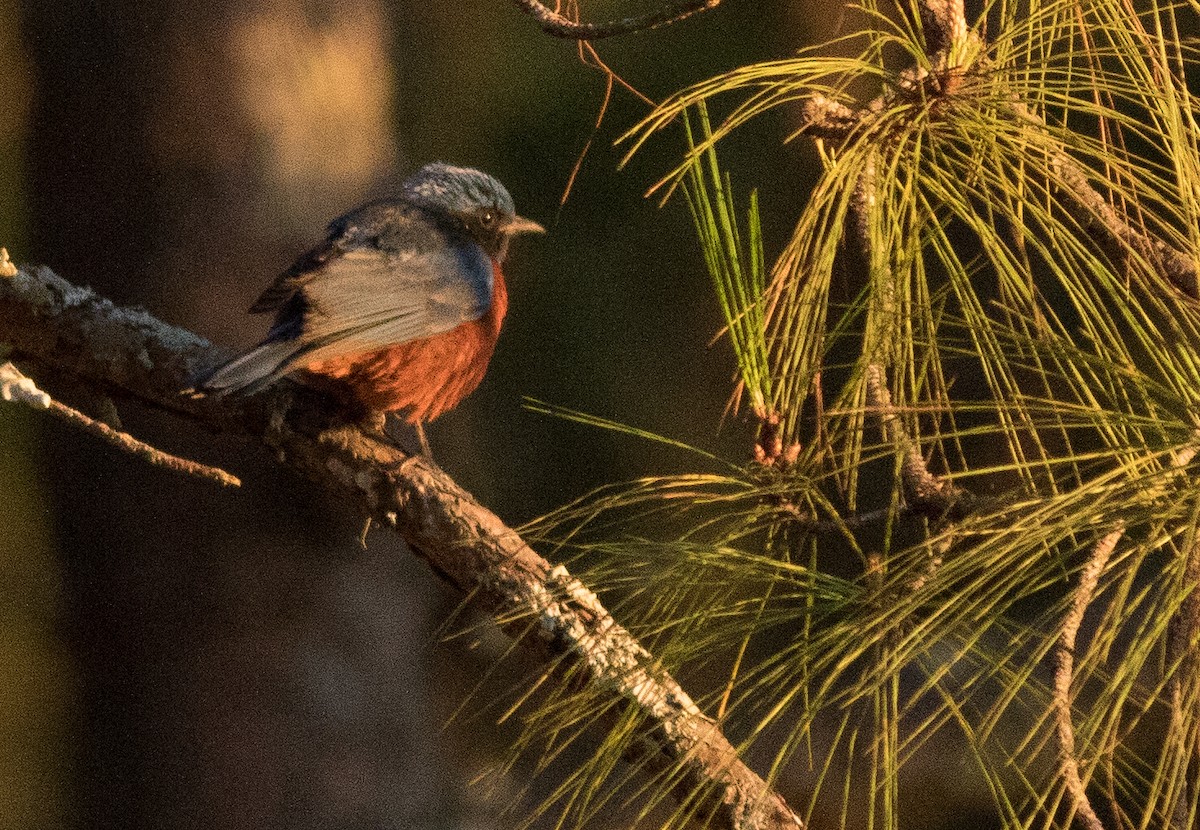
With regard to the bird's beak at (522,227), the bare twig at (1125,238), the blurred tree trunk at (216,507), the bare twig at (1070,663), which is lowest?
the blurred tree trunk at (216,507)

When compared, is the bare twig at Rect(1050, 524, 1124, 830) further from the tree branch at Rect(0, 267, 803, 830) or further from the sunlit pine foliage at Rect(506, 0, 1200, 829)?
the tree branch at Rect(0, 267, 803, 830)

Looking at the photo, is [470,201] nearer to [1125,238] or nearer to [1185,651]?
[1125,238]

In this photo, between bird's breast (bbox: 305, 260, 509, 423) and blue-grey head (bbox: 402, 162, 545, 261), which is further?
blue-grey head (bbox: 402, 162, 545, 261)

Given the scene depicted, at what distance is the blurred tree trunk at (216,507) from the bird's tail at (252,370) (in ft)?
1.71

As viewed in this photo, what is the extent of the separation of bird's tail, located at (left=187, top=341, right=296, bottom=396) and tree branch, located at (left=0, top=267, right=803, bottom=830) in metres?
0.10

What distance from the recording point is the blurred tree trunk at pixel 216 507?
1.54 m

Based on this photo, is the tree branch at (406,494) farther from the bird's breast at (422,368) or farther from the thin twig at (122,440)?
the thin twig at (122,440)

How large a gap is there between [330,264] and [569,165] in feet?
2.06

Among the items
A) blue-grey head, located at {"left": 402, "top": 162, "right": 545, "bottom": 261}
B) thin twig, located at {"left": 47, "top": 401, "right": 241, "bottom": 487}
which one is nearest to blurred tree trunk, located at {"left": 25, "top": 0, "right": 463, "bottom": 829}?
blue-grey head, located at {"left": 402, "top": 162, "right": 545, "bottom": 261}

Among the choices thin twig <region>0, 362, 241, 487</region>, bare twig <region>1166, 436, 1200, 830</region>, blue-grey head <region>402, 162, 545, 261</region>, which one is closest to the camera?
bare twig <region>1166, 436, 1200, 830</region>

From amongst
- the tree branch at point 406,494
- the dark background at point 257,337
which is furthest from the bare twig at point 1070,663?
the dark background at point 257,337

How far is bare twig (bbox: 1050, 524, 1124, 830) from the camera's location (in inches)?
23.2

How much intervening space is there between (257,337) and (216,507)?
243mm

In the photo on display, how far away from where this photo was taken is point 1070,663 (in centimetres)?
67
